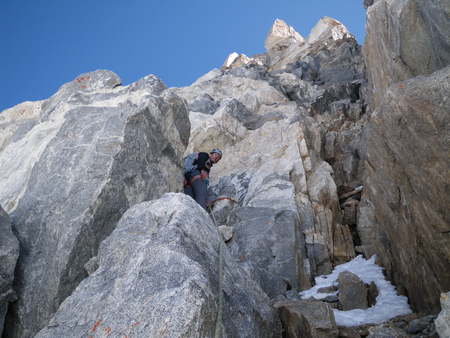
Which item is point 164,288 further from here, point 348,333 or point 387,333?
point 348,333

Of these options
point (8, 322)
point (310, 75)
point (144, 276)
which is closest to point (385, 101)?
point (144, 276)

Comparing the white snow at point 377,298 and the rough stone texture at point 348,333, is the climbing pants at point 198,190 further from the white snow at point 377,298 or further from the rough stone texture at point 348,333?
the rough stone texture at point 348,333

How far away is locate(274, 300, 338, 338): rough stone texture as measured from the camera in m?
7.14

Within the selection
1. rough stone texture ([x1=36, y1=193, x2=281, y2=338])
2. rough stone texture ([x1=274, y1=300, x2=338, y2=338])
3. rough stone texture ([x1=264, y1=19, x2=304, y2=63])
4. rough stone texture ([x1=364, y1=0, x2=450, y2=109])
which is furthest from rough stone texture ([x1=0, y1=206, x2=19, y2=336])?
rough stone texture ([x1=264, y1=19, x2=304, y2=63])

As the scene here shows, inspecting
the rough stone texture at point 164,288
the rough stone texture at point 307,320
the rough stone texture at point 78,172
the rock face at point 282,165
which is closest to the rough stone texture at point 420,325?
the rough stone texture at point 307,320

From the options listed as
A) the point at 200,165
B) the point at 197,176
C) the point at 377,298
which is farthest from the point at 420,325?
the point at 200,165

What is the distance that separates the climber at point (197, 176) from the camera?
46.2ft

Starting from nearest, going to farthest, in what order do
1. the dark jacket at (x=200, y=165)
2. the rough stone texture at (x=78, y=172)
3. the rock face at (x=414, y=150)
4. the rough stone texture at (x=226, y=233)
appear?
the rock face at (x=414, y=150) < the rough stone texture at (x=78, y=172) < the rough stone texture at (x=226, y=233) < the dark jacket at (x=200, y=165)

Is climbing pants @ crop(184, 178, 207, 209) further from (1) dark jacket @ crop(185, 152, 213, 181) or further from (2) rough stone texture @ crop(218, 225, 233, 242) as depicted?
(2) rough stone texture @ crop(218, 225, 233, 242)

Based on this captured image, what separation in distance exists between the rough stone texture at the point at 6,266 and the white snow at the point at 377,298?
625 cm

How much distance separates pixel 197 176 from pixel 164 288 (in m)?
9.15

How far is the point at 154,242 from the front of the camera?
5938 mm

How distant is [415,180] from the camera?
7.50 metres

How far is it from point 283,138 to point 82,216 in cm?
1209
